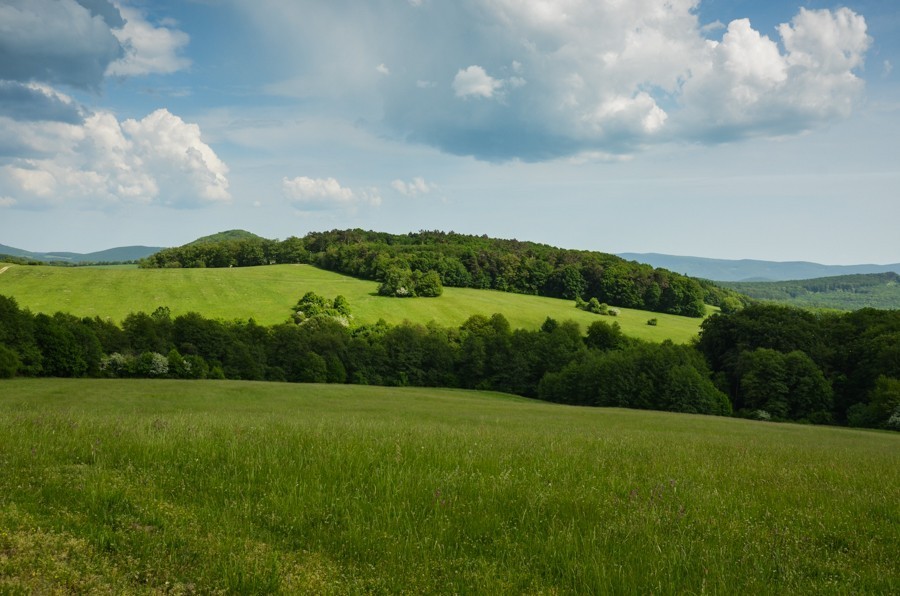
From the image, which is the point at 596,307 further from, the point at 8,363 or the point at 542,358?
the point at 8,363

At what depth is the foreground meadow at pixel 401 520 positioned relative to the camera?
17.1 ft

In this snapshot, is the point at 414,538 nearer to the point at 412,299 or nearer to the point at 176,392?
the point at 176,392

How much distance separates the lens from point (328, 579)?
5.21 m

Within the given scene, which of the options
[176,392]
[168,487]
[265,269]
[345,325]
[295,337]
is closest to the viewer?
[168,487]

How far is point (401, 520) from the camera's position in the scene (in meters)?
6.50

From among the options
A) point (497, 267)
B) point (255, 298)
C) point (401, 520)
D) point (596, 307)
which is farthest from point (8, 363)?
point (497, 267)

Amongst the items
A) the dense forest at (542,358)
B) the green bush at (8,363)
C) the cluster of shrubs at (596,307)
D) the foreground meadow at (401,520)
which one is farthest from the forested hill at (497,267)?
the foreground meadow at (401,520)

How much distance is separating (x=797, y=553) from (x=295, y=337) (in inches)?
Result: 3570

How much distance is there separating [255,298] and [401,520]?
117 meters

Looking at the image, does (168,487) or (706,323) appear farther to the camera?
(706,323)

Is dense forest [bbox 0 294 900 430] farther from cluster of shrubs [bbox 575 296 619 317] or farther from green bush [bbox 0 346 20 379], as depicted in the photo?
cluster of shrubs [bbox 575 296 619 317]

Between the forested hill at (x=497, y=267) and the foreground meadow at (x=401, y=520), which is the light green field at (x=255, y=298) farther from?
the foreground meadow at (x=401, y=520)

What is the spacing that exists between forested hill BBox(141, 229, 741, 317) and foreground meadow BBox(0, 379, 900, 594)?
420 feet

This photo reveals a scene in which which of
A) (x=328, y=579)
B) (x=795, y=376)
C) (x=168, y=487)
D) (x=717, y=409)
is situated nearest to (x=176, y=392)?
(x=168, y=487)
